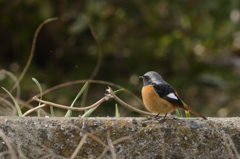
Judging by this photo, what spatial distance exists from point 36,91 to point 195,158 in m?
4.20

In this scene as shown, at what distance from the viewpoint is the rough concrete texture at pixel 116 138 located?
2.46 m

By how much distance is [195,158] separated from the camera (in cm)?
248

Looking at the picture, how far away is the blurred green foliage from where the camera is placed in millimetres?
6176

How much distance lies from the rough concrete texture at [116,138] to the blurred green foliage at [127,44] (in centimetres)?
355

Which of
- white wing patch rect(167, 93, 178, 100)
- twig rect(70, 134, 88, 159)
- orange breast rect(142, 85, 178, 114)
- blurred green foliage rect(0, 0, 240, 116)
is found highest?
blurred green foliage rect(0, 0, 240, 116)

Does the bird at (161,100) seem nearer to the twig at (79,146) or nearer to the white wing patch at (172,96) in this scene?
the white wing patch at (172,96)

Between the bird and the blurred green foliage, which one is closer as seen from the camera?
the bird

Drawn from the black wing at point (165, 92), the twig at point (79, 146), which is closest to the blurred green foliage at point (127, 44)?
the black wing at point (165, 92)

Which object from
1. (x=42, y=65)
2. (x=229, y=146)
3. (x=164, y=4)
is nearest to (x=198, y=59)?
(x=164, y=4)

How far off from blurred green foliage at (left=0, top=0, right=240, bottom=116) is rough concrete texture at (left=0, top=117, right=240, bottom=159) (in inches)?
140

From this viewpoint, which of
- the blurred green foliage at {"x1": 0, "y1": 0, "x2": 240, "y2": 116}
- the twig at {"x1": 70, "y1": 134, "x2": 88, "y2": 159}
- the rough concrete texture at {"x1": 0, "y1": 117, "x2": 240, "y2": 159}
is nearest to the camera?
the twig at {"x1": 70, "y1": 134, "x2": 88, "y2": 159}

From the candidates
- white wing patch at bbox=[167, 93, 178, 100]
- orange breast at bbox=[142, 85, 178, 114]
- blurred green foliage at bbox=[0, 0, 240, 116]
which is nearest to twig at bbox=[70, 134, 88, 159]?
orange breast at bbox=[142, 85, 178, 114]

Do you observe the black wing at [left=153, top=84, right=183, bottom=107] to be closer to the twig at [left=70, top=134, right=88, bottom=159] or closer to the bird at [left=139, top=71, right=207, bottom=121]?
the bird at [left=139, top=71, right=207, bottom=121]

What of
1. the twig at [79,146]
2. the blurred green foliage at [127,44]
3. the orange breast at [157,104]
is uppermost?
the blurred green foliage at [127,44]
